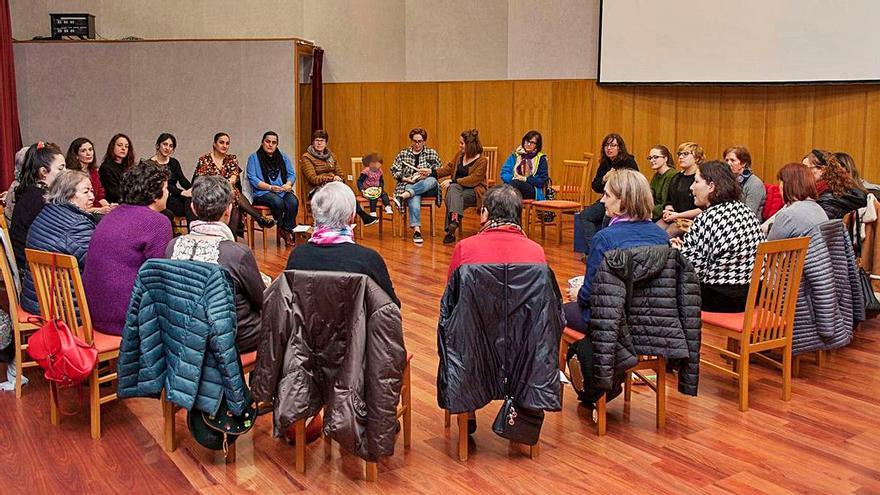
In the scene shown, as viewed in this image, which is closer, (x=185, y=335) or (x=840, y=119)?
(x=185, y=335)

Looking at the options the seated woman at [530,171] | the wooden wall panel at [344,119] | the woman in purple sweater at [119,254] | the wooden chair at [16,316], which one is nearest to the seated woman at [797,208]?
the woman in purple sweater at [119,254]

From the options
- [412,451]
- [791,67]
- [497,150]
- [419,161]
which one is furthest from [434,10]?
[412,451]

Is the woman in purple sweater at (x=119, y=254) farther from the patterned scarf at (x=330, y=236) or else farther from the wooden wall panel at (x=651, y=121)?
the wooden wall panel at (x=651, y=121)

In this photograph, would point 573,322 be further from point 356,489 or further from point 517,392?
point 356,489

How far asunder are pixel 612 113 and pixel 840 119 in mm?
2661

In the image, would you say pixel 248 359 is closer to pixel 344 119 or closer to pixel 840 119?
pixel 840 119

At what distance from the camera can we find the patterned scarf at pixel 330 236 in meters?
3.64

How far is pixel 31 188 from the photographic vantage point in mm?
5352

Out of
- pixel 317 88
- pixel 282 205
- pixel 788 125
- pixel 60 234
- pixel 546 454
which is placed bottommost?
pixel 546 454

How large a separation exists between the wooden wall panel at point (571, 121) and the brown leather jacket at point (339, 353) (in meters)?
7.91

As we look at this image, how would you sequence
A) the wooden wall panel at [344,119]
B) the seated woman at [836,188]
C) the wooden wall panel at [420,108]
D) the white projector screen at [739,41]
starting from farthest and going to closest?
the wooden wall panel at [344,119] < the wooden wall panel at [420,108] < the white projector screen at [739,41] < the seated woman at [836,188]

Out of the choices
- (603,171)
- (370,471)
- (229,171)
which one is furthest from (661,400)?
(229,171)

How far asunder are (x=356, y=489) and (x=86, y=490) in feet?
3.44

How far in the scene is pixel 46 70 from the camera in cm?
1074
